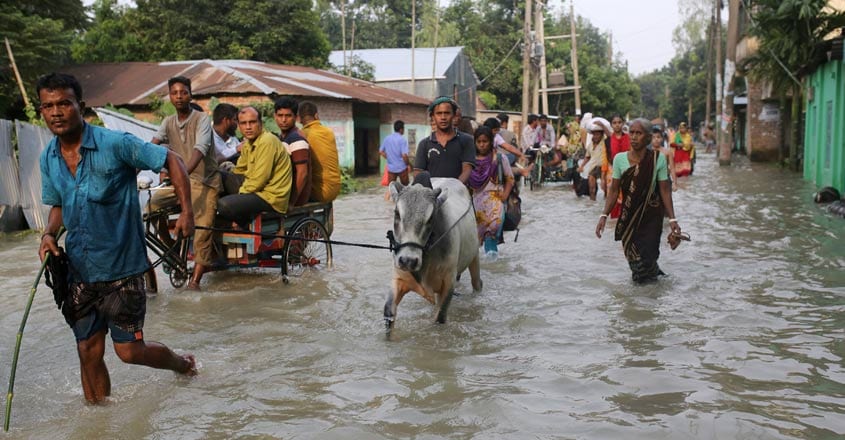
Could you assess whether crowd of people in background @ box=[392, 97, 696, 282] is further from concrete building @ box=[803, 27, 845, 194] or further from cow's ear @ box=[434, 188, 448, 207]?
concrete building @ box=[803, 27, 845, 194]

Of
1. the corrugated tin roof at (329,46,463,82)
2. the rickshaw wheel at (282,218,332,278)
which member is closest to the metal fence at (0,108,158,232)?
the rickshaw wheel at (282,218,332,278)

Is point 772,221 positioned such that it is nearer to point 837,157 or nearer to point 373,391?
point 837,157

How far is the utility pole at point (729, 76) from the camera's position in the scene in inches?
992

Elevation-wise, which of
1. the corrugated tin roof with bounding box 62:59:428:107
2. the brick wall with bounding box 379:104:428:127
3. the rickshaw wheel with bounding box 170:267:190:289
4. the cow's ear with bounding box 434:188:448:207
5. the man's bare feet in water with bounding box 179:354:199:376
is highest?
the corrugated tin roof with bounding box 62:59:428:107

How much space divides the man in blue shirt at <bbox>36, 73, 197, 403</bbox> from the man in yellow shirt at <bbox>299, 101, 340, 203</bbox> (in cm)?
416

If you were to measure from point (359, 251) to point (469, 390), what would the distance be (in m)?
6.07

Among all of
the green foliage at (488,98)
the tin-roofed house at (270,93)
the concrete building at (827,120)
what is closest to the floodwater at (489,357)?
the concrete building at (827,120)

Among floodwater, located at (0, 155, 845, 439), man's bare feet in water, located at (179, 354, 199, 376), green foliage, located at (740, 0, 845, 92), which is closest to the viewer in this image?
floodwater, located at (0, 155, 845, 439)

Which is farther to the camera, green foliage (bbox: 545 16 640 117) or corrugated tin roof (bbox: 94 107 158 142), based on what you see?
green foliage (bbox: 545 16 640 117)

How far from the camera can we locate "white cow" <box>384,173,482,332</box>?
5.70 m

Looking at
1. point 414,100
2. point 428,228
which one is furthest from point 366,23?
point 428,228

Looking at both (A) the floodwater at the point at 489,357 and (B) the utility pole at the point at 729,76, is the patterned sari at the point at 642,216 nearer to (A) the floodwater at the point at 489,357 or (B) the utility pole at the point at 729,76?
(A) the floodwater at the point at 489,357

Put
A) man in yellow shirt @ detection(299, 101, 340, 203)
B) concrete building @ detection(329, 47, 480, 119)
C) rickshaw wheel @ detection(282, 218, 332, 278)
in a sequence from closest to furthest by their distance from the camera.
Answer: rickshaw wheel @ detection(282, 218, 332, 278)
man in yellow shirt @ detection(299, 101, 340, 203)
concrete building @ detection(329, 47, 480, 119)

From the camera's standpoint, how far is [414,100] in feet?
96.1
